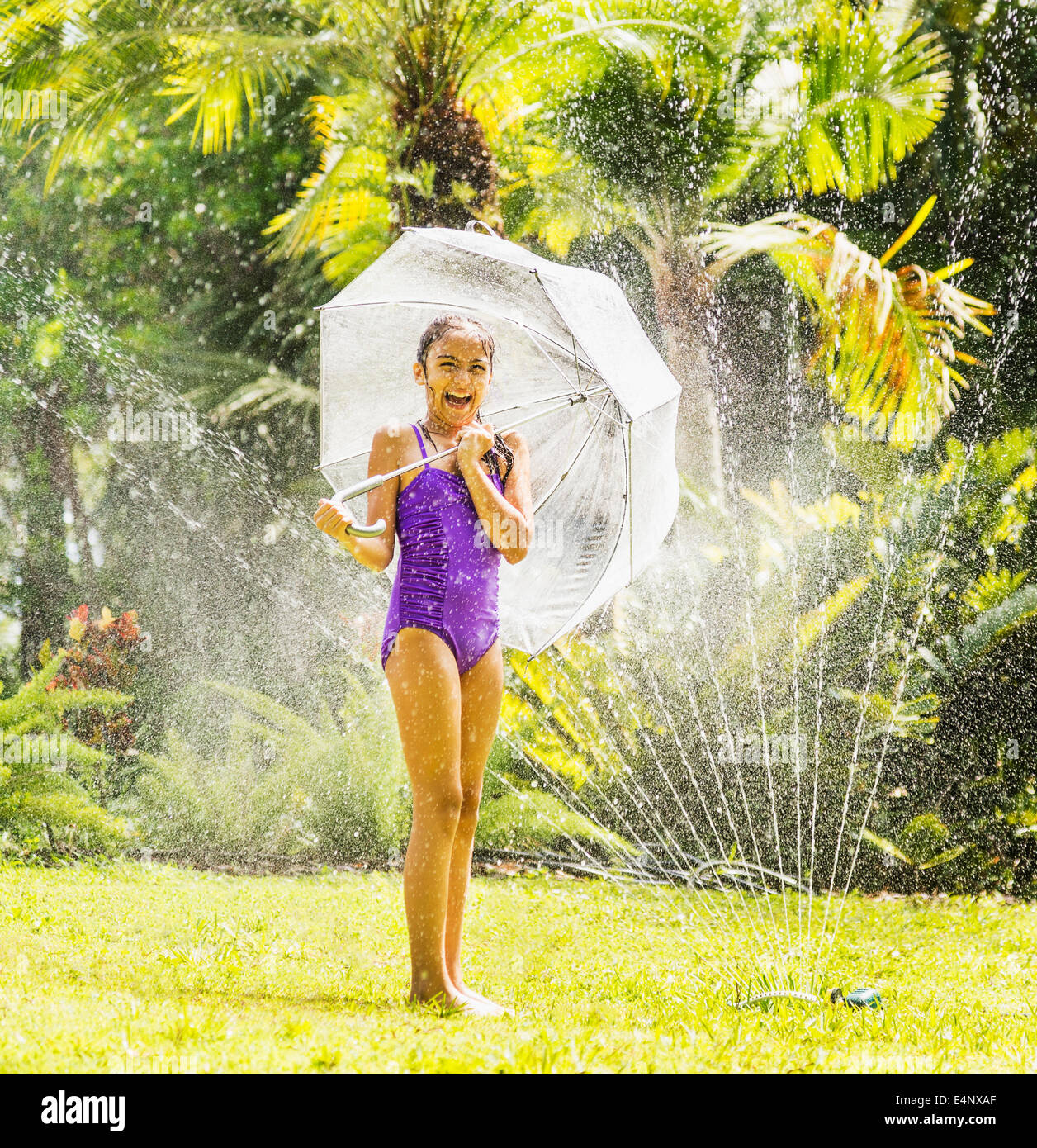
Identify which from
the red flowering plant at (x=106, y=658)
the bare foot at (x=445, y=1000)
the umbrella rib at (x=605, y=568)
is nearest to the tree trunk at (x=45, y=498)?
the red flowering plant at (x=106, y=658)

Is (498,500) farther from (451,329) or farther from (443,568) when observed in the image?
(451,329)

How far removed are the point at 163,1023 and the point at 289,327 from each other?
7776 millimetres

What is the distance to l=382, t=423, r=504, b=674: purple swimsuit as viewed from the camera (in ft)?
9.93

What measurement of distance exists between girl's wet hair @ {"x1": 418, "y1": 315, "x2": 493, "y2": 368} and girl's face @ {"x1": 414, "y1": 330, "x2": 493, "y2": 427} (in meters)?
0.01

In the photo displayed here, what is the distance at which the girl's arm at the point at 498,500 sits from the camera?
2986 millimetres

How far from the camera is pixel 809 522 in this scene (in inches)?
262

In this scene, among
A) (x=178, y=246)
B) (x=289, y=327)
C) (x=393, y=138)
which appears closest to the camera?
(x=393, y=138)

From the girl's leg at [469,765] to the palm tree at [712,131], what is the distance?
4647mm

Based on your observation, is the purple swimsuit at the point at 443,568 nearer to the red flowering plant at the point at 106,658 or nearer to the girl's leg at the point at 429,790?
the girl's leg at the point at 429,790

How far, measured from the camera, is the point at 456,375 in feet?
10.2

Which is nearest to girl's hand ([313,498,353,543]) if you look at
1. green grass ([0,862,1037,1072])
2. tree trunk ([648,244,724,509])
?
green grass ([0,862,1037,1072])

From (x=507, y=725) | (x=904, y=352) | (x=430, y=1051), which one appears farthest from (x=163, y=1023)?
(x=904, y=352)

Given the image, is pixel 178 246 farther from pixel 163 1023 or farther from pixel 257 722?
pixel 163 1023

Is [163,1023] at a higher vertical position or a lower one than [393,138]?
lower
